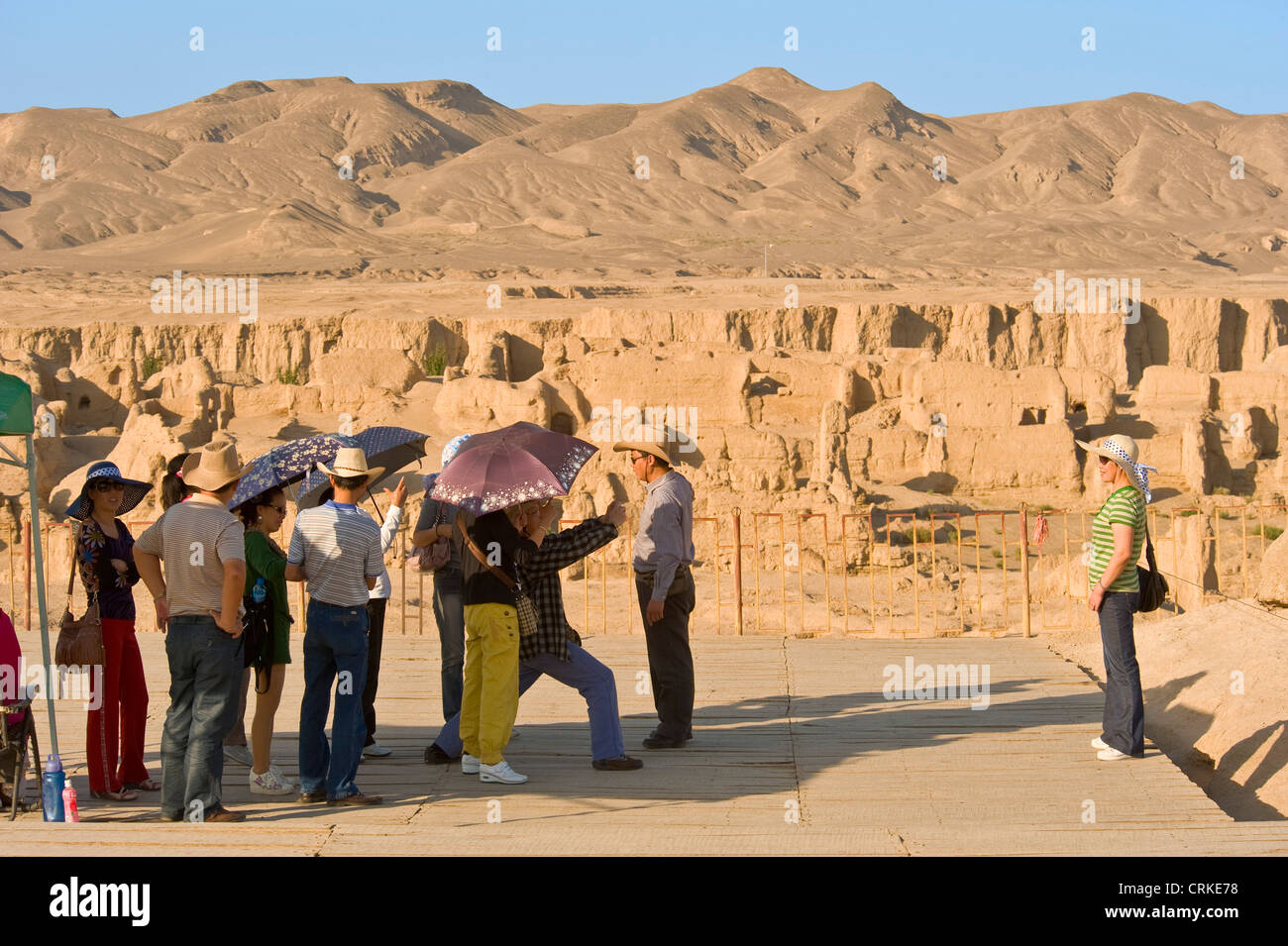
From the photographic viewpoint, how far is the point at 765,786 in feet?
22.5

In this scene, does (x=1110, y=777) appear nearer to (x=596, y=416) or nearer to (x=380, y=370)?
(x=596, y=416)

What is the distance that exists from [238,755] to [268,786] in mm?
684

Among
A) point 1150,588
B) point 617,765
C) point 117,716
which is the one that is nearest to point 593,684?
point 617,765

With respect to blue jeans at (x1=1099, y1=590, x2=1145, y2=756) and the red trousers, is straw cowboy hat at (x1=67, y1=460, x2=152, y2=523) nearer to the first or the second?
the red trousers

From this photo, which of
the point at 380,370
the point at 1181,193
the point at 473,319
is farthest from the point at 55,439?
the point at 1181,193

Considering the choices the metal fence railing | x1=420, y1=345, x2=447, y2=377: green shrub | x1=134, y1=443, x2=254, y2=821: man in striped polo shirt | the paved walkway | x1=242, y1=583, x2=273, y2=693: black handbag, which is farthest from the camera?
x1=420, y1=345, x2=447, y2=377: green shrub

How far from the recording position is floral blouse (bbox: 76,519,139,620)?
21.1 feet

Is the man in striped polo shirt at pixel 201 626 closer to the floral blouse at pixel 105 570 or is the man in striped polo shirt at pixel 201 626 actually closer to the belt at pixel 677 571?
the floral blouse at pixel 105 570

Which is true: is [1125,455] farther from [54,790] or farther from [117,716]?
[54,790]

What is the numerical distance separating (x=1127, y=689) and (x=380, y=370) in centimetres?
2996

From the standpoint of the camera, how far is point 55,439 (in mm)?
28828

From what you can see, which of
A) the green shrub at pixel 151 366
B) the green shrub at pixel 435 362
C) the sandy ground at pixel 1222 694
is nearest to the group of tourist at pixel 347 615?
the sandy ground at pixel 1222 694

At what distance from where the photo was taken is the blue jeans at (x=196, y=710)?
5.82m

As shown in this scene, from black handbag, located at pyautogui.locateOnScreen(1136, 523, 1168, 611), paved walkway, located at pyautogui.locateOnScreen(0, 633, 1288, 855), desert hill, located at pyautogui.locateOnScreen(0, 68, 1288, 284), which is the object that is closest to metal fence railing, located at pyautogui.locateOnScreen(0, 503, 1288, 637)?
paved walkway, located at pyautogui.locateOnScreen(0, 633, 1288, 855)
